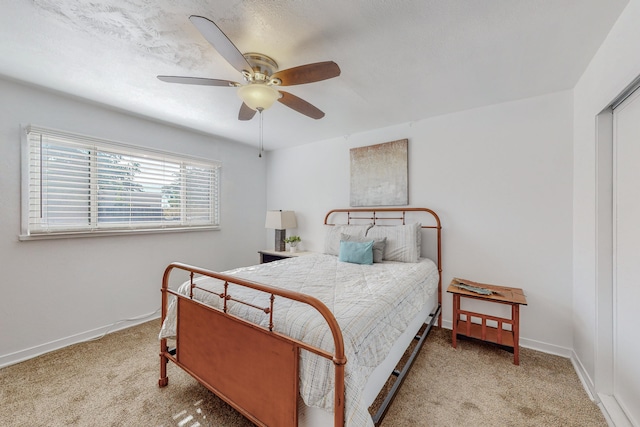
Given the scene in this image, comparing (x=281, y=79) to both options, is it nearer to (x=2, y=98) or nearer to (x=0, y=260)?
(x=2, y=98)

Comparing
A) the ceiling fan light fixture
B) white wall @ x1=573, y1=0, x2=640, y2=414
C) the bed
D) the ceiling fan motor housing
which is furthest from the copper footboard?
white wall @ x1=573, y1=0, x2=640, y2=414

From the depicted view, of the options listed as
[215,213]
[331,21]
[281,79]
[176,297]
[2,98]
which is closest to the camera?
[331,21]

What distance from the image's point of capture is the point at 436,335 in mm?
2658

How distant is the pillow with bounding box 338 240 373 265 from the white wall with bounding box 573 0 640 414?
5.53 ft

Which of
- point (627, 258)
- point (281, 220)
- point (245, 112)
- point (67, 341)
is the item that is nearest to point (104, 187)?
point (67, 341)

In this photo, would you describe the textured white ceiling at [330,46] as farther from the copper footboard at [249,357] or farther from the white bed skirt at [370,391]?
the white bed skirt at [370,391]

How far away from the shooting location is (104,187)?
272 cm

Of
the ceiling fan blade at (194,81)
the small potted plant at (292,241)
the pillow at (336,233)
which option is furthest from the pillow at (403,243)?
the ceiling fan blade at (194,81)

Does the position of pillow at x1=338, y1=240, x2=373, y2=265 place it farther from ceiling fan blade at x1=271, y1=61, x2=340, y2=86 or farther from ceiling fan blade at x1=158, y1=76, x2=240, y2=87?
ceiling fan blade at x1=158, y1=76, x2=240, y2=87

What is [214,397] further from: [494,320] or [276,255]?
[494,320]

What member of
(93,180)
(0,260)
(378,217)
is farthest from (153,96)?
(378,217)

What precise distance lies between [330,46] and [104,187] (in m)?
2.74

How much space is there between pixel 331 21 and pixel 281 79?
0.44m

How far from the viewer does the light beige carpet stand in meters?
1.58
